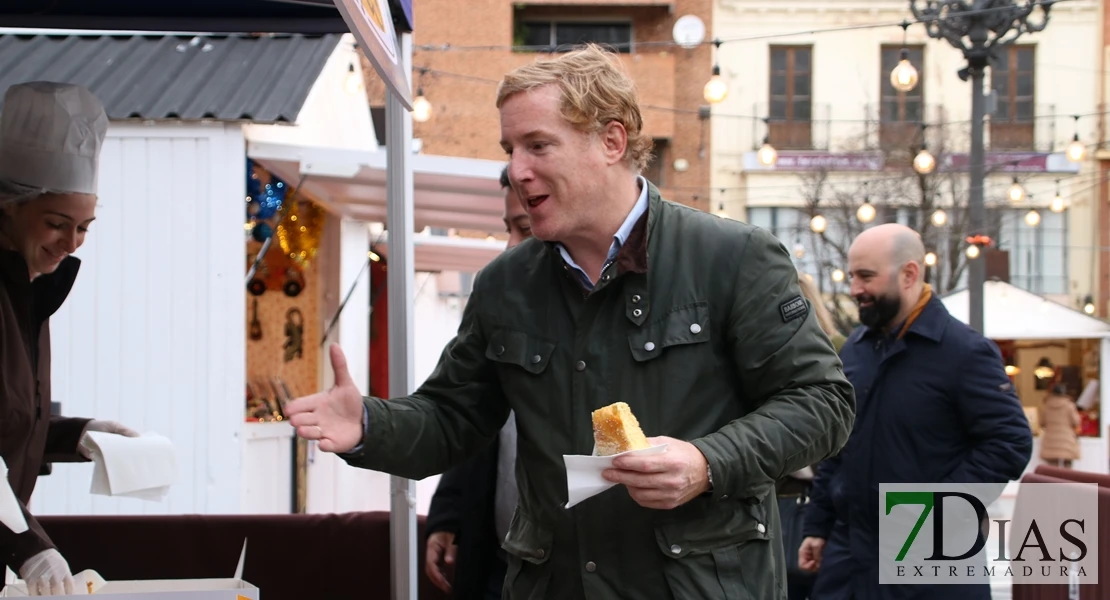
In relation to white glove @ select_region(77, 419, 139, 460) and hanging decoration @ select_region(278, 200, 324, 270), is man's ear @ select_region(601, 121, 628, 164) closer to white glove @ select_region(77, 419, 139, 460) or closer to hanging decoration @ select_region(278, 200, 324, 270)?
white glove @ select_region(77, 419, 139, 460)

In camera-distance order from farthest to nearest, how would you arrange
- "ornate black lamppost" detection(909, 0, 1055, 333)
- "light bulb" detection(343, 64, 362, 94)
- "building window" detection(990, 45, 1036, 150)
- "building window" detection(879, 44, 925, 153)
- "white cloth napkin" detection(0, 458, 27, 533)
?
"building window" detection(990, 45, 1036, 150), "building window" detection(879, 44, 925, 153), "light bulb" detection(343, 64, 362, 94), "ornate black lamppost" detection(909, 0, 1055, 333), "white cloth napkin" detection(0, 458, 27, 533)

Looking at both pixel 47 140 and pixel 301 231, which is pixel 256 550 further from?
pixel 301 231

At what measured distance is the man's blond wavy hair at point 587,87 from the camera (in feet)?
8.53

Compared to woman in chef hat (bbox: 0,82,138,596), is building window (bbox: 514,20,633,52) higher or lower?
higher

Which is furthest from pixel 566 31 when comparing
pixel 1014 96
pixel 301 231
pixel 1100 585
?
pixel 1100 585

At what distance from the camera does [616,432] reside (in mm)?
2287

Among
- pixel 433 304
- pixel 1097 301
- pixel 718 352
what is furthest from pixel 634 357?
pixel 1097 301

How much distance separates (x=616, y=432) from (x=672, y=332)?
346 mm

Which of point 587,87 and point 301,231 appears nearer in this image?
point 587,87

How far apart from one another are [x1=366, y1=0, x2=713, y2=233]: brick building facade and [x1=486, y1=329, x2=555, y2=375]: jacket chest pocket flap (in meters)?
21.4

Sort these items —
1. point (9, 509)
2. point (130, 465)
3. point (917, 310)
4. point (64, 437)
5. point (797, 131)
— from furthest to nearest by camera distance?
point (797, 131) < point (917, 310) < point (64, 437) < point (130, 465) < point (9, 509)

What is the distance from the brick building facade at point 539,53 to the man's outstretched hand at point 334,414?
21.5 m

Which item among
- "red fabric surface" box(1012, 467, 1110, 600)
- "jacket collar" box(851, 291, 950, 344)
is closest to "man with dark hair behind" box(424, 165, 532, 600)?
"jacket collar" box(851, 291, 950, 344)

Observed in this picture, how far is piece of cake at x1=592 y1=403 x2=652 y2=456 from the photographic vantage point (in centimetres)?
227
